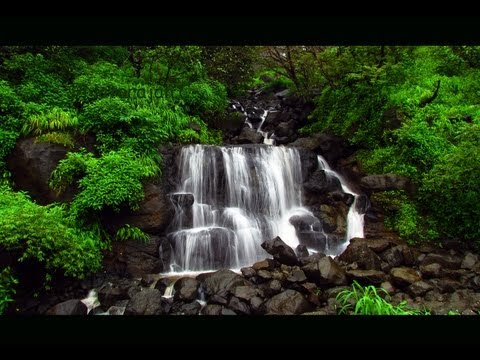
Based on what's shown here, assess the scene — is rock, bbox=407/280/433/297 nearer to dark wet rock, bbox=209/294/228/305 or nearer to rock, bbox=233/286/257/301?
rock, bbox=233/286/257/301

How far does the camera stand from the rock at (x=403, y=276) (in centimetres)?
714

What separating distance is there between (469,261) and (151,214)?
7.92 metres

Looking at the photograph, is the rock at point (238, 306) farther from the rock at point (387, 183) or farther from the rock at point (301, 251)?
the rock at point (387, 183)

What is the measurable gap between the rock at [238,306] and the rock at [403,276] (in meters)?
3.37

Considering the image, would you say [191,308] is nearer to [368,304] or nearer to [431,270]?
[368,304]

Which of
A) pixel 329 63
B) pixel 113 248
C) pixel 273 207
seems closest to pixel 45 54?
pixel 113 248

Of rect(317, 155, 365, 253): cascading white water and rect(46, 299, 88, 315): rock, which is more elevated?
rect(317, 155, 365, 253): cascading white water

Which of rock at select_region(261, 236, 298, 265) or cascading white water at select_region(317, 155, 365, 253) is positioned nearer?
rock at select_region(261, 236, 298, 265)

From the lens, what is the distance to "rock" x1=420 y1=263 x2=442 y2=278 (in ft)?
24.5

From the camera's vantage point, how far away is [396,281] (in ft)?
23.6

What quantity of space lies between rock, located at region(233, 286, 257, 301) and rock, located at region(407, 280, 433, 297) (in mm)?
3284

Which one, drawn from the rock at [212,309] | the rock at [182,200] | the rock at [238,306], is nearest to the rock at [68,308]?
the rock at [212,309]

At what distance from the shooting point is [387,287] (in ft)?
23.0

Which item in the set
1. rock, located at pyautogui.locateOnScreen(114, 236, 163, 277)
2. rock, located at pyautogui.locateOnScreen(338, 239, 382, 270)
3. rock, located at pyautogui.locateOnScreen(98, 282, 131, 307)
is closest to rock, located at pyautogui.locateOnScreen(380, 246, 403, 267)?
rock, located at pyautogui.locateOnScreen(338, 239, 382, 270)
